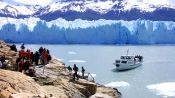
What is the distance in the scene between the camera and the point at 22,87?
1698cm

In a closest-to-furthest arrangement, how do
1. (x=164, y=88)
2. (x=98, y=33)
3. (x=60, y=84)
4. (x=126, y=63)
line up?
(x=60, y=84) → (x=164, y=88) → (x=126, y=63) → (x=98, y=33)

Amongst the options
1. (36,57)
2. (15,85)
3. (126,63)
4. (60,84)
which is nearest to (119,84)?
(126,63)

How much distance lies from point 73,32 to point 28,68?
12126 cm

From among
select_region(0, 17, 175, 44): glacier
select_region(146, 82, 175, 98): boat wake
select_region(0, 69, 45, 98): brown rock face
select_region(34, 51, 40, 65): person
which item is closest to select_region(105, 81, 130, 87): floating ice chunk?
select_region(146, 82, 175, 98): boat wake

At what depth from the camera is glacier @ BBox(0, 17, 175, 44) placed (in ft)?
438

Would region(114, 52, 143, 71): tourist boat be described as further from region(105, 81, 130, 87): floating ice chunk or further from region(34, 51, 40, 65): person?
region(34, 51, 40, 65): person

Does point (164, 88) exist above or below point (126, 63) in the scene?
below

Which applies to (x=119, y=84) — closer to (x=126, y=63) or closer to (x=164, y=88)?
(x=164, y=88)

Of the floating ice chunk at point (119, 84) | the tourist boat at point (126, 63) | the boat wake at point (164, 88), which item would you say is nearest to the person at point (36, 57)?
the boat wake at point (164, 88)

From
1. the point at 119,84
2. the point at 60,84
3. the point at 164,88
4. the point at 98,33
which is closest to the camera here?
the point at 60,84

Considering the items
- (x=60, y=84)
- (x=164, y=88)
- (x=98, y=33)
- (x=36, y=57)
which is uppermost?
(x=36, y=57)

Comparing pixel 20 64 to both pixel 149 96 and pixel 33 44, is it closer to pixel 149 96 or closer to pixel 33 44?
pixel 149 96

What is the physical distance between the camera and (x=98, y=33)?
139 meters

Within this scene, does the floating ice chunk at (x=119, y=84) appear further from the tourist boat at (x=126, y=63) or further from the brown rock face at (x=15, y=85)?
the brown rock face at (x=15, y=85)
